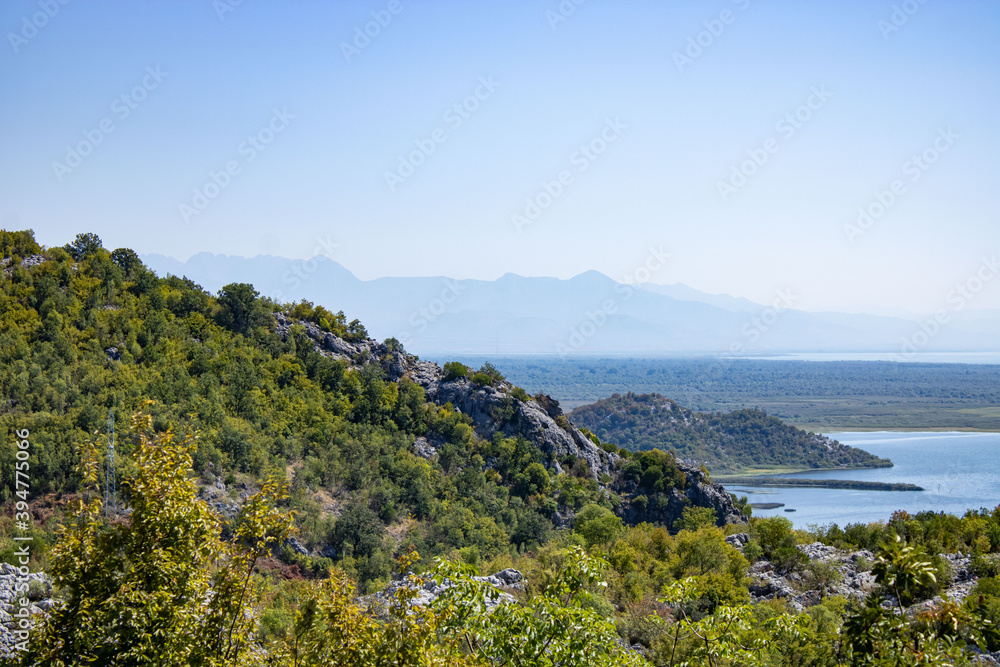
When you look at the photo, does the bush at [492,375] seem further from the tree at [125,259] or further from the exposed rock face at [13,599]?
the exposed rock face at [13,599]

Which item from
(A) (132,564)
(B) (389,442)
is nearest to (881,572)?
(A) (132,564)

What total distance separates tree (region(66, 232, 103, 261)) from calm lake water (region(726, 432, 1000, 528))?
2779 inches

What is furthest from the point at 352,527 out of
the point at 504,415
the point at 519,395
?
the point at 519,395

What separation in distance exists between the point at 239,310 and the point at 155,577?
47.1 metres

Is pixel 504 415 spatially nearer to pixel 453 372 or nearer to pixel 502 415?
pixel 502 415

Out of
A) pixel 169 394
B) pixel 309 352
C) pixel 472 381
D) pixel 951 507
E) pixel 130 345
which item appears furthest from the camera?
pixel 951 507

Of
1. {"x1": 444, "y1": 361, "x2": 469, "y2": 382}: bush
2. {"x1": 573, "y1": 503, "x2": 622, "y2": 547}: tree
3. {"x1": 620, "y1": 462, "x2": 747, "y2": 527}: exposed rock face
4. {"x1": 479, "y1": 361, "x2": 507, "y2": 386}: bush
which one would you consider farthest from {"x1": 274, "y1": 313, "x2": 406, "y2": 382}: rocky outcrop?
{"x1": 620, "y1": 462, "x2": 747, "y2": 527}: exposed rock face

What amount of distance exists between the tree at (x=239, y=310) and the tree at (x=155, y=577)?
45583mm

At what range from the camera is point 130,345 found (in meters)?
41.6

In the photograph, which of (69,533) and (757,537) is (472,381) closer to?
(757,537)

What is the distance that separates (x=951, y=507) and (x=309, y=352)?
87.3 m

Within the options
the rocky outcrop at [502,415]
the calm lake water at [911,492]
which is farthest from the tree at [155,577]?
the calm lake water at [911,492]

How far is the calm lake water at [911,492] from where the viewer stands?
287ft

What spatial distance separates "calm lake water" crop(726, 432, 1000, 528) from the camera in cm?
8744
